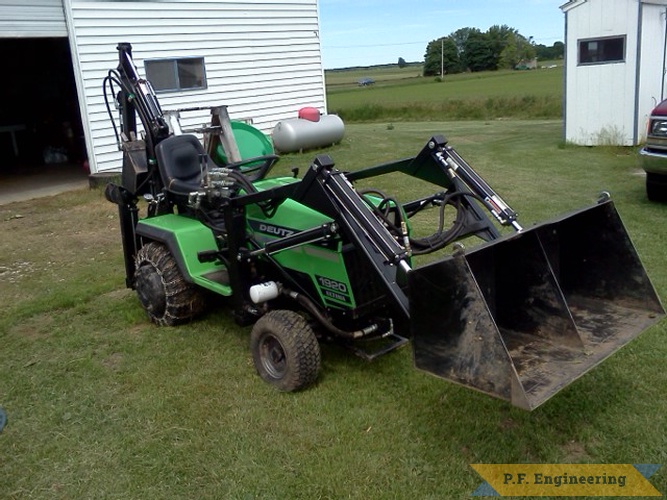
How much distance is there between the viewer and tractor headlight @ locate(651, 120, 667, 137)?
7.52m

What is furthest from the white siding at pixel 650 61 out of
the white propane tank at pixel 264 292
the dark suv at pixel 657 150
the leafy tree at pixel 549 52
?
the leafy tree at pixel 549 52

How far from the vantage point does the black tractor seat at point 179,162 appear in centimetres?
512

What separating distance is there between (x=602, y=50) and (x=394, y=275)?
36.1 ft

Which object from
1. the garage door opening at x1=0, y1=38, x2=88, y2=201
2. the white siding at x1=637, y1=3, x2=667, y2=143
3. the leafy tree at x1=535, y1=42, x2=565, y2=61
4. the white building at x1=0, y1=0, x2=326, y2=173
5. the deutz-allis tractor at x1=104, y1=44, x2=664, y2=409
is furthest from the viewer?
the leafy tree at x1=535, y1=42, x2=565, y2=61

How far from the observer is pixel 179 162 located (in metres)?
5.21

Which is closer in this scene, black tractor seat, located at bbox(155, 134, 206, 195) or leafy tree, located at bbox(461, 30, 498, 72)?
black tractor seat, located at bbox(155, 134, 206, 195)

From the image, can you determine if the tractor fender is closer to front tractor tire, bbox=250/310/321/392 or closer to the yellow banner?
front tractor tire, bbox=250/310/321/392

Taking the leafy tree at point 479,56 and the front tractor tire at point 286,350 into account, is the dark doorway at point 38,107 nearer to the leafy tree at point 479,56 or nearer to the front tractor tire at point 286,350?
the front tractor tire at point 286,350

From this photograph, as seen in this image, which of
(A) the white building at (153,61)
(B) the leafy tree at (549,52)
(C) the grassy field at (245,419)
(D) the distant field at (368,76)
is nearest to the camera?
(C) the grassy field at (245,419)

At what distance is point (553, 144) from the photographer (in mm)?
14320

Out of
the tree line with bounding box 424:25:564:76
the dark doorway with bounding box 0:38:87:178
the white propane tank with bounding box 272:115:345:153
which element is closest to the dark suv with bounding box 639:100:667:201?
the white propane tank with bounding box 272:115:345:153

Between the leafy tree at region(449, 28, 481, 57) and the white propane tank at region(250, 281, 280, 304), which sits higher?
the leafy tree at region(449, 28, 481, 57)

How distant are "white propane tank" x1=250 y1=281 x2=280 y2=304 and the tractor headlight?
5.43 metres

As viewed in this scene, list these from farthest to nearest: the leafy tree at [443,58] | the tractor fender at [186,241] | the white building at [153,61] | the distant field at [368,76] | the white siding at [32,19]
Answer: the leafy tree at [443,58] → the distant field at [368,76] → the white building at [153,61] → the white siding at [32,19] → the tractor fender at [186,241]
